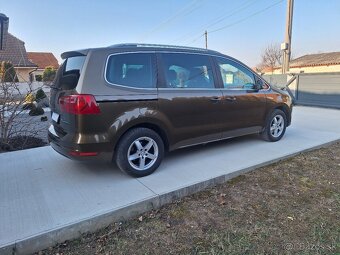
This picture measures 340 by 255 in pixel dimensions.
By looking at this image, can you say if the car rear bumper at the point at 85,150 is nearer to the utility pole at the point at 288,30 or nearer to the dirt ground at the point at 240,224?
the dirt ground at the point at 240,224

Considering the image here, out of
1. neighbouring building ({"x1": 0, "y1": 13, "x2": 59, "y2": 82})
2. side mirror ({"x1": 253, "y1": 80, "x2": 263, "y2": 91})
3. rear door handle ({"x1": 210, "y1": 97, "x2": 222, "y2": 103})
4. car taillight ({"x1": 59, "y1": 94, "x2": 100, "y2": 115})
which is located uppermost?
neighbouring building ({"x1": 0, "y1": 13, "x2": 59, "y2": 82})

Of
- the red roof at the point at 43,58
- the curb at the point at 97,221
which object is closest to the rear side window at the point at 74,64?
the curb at the point at 97,221

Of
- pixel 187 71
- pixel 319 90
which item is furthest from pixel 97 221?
pixel 319 90

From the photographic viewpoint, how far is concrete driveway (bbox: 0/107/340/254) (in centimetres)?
244

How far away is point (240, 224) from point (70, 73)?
2662 millimetres

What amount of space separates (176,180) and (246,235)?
3.85ft

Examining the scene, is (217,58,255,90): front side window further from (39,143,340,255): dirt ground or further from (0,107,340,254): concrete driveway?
(39,143,340,255): dirt ground

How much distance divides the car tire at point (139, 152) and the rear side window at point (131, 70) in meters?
0.61

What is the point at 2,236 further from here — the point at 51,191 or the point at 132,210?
the point at 132,210

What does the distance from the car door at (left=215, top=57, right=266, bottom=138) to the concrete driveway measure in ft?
1.36

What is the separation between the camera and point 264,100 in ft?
16.0

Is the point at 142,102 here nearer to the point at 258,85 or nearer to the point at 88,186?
the point at 88,186

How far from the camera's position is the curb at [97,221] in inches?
87.6

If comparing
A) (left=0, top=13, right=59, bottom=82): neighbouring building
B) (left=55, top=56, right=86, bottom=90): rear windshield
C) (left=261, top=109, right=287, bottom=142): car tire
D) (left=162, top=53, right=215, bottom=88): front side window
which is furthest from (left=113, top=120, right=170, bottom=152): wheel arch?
(left=0, top=13, right=59, bottom=82): neighbouring building
